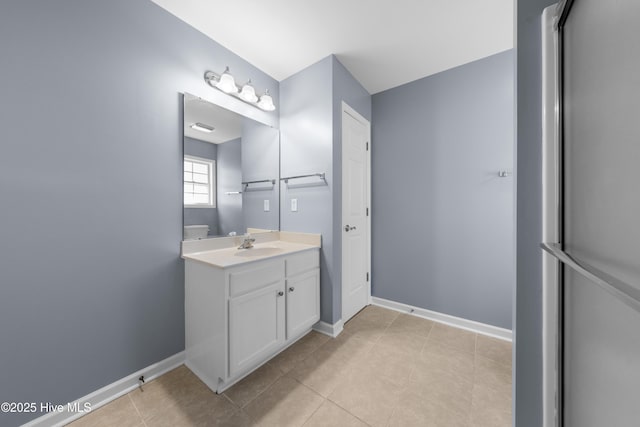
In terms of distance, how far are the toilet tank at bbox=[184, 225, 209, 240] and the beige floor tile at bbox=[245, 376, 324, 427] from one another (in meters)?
1.19

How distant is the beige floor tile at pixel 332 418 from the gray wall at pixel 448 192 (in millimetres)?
1507

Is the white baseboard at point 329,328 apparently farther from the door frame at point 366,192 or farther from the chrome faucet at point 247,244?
the chrome faucet at point 247,244

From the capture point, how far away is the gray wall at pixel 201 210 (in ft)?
5.57

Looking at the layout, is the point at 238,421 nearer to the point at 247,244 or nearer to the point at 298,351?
the point at 298,351

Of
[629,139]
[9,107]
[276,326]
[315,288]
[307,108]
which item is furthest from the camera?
[307,108]

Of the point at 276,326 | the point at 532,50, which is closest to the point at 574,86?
the point at 532,50

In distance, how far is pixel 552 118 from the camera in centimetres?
70

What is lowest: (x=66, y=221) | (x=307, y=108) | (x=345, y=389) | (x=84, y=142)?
(x=345, y=389)

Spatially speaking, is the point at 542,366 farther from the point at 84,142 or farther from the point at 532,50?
the point at 84,142

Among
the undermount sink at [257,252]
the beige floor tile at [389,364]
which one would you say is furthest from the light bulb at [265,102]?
the beige floor tile at [389,364]

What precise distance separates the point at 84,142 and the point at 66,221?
1.47 feet

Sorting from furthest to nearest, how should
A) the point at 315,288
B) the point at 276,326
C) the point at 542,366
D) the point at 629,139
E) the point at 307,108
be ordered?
the point at 307,108 < the point at 315,288 < the point at 276,326 < the point at 542,366 < the point at 629,139

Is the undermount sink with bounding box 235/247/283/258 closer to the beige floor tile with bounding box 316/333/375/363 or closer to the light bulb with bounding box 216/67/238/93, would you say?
the beige floor tile with bounding box 316/333/375/363

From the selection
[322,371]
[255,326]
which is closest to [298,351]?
[322,371]
